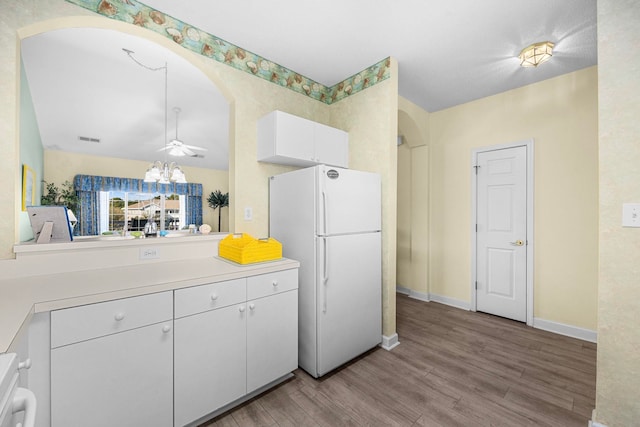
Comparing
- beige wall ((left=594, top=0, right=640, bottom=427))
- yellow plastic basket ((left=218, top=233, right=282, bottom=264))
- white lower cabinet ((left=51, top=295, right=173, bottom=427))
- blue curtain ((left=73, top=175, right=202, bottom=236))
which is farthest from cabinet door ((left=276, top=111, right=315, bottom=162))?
blue curtain ((left=73, top=175, right=202, bottom=236))

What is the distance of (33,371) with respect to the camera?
1035 mm

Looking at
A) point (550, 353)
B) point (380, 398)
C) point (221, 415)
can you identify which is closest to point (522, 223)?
point (550, 353)

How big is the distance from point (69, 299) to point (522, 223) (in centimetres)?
384

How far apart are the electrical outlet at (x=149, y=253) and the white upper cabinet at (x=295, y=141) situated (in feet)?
3.61

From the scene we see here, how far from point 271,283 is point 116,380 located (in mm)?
882

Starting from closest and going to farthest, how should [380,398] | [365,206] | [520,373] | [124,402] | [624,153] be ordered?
[124,402], [624,153], [380,398], [520,373], [365,206]

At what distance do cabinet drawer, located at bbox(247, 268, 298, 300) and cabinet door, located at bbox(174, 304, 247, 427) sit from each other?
0.12 metres

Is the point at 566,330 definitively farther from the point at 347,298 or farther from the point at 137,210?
the point at 137,210

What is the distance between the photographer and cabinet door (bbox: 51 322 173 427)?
110 cm

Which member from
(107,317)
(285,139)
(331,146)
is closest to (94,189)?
(285,139)

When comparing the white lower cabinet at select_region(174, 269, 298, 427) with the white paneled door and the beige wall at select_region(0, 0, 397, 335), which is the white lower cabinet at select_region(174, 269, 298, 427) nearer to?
the beige wall at select_region(0, 0, 397, 335)

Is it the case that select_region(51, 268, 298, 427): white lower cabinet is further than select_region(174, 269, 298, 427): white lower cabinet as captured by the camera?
No

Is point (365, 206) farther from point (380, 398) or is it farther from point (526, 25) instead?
point (526, 25)

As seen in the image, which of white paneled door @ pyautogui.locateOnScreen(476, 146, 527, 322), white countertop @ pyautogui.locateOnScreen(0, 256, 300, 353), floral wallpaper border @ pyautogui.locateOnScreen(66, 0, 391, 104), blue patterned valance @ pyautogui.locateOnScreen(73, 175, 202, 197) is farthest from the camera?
blue patterned valance @ pyautogui.locateOnScreen(73, 175, 202, 197)
